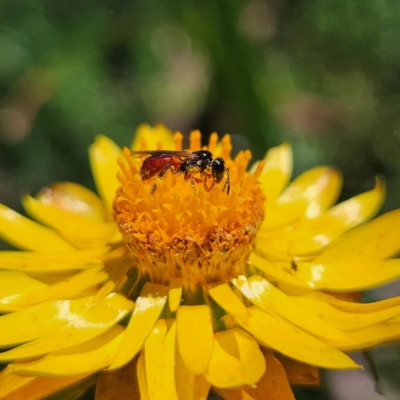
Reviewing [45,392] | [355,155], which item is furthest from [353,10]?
[45,392]

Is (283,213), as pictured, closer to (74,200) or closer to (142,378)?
(74,200)

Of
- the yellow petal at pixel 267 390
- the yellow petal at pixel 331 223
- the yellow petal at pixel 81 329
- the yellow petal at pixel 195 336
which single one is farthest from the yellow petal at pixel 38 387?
the yellow petal at pixel 331 223

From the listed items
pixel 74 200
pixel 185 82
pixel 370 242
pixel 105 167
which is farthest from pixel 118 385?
pixel 185 82

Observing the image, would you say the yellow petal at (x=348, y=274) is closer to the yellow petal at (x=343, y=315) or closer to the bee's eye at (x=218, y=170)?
the yellow petal at (x=343, y=315)

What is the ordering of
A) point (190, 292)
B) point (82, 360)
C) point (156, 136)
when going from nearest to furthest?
point (82, 360) → point (190, 292) → point (156, 136)

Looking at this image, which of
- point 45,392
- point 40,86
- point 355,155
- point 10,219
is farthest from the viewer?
point 40,86

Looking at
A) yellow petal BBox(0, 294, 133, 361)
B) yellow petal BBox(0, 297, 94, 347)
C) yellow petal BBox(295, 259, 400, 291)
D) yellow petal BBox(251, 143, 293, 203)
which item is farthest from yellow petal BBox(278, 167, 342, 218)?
yellow petal BBox(0, 297, 94, 347)

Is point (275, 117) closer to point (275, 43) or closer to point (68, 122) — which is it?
point (275, 43)
